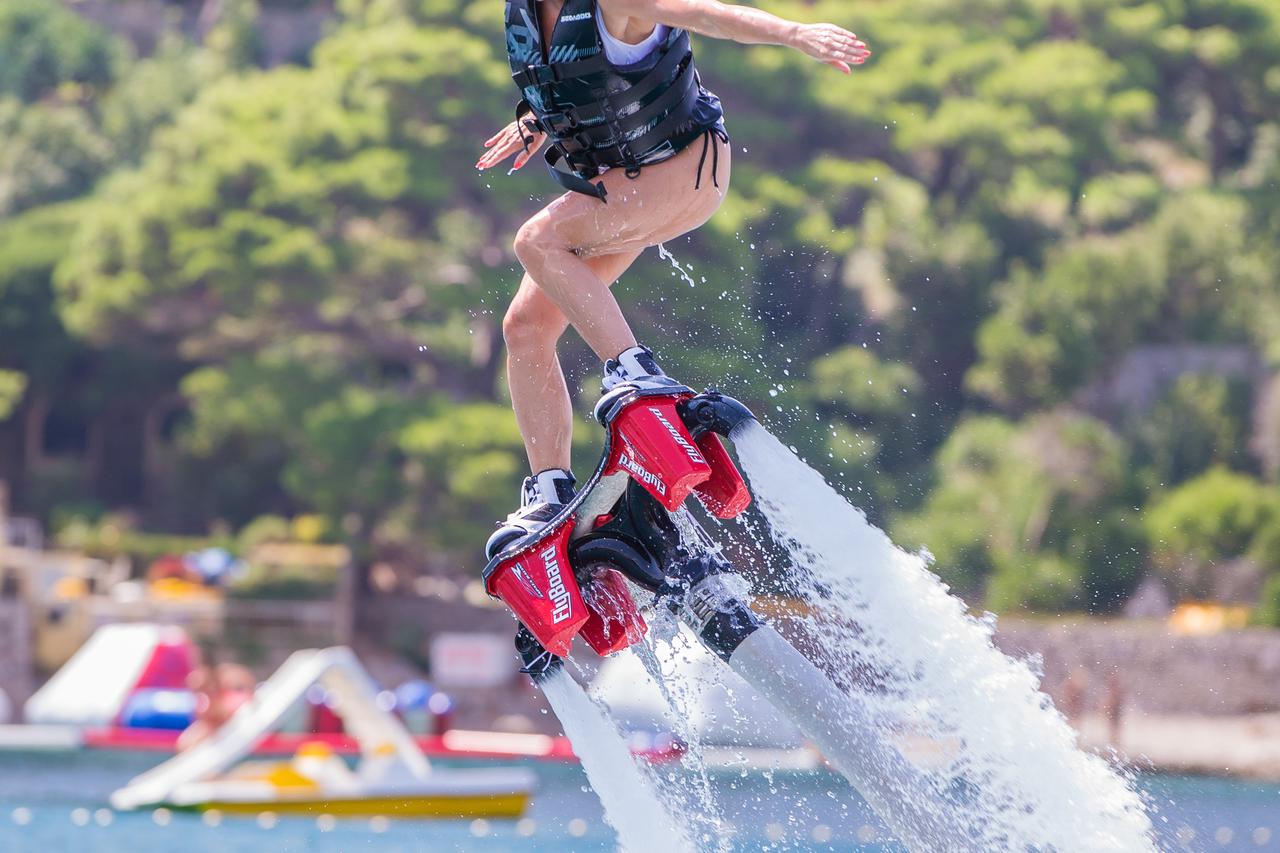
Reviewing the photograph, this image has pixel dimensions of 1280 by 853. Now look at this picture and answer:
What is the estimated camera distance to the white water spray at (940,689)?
6703mm

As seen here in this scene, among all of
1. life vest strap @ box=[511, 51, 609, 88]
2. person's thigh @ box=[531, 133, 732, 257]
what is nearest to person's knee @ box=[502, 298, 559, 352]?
person's thigh @ box=[531, 133, 732, 257]

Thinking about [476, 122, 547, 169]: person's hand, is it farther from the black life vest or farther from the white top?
the white top

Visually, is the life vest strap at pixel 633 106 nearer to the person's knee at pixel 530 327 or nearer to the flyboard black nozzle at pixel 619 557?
the person's knee at pixel 530 327

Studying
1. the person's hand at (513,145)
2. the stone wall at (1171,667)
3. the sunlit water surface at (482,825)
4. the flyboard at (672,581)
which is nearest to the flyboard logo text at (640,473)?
the flyboard at (672,581)

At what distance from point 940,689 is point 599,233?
200 centimetres

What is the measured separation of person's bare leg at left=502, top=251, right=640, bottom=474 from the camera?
7434 mm

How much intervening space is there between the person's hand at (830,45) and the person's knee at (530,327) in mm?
1567

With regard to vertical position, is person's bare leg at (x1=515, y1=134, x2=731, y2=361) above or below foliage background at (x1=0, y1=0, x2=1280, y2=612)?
above

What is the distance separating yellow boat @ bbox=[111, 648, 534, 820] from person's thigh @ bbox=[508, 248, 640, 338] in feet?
47.3

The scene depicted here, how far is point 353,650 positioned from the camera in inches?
1613

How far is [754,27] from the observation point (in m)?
6.39

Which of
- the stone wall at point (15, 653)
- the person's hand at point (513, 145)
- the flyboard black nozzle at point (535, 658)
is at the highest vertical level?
the person's hand at point (513, 145)

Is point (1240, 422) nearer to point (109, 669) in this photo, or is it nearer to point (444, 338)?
point (444, 338)

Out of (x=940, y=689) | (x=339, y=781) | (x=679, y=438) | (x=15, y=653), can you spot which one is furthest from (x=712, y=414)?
(x=15, y=653)
